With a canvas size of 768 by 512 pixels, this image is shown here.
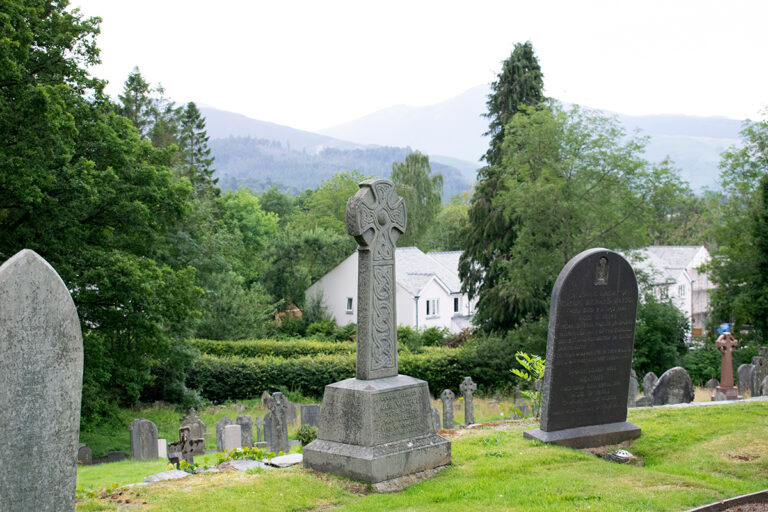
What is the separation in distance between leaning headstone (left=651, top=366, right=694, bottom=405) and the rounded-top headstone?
5221 millimetres

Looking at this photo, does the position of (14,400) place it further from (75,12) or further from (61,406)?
(75,12)

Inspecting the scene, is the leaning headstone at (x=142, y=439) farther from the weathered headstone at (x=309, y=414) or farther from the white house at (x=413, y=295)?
the white house at (x=413, y=295)

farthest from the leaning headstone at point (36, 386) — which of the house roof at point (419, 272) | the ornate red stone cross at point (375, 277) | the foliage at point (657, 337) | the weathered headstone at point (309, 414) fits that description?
the house roof at point (419, 272)

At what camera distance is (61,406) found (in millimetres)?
4551

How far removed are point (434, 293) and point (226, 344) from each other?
17464mm

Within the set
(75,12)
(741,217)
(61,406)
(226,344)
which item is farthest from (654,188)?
(61,406)

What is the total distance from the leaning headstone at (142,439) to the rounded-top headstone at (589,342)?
8.78 m

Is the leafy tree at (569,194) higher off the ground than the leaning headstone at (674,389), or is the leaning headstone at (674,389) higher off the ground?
the leafy tree at (569,194)

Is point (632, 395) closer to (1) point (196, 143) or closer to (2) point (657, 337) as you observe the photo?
(2) point (657, 337)

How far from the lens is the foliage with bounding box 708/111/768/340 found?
28672 mm

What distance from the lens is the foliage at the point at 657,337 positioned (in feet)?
88.8

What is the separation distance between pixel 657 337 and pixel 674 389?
13.2 metres

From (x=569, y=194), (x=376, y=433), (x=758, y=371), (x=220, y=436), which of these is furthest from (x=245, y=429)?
(x=569, y=194)

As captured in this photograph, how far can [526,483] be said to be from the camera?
758 centimetres
